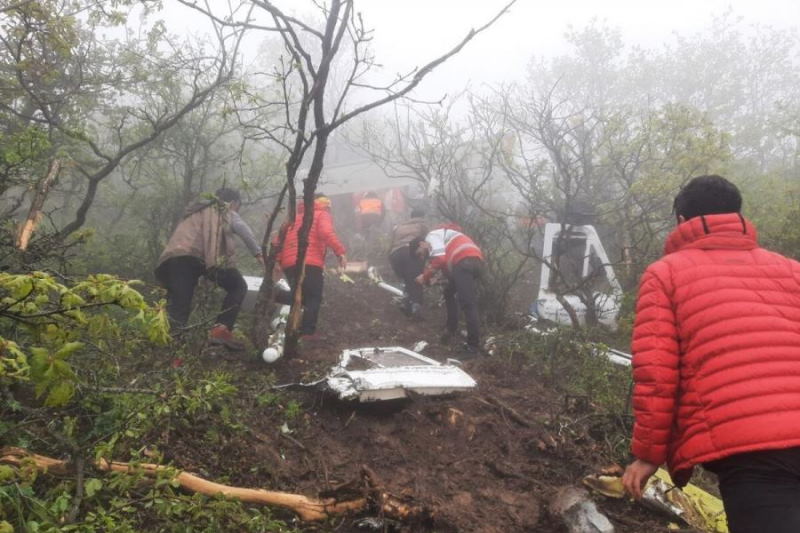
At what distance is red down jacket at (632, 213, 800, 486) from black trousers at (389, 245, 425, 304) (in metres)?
5.31

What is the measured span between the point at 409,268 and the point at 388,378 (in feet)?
12.1

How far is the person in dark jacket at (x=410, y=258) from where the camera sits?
7.03m

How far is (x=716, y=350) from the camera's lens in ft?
5.27

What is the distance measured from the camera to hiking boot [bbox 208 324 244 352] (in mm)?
4453

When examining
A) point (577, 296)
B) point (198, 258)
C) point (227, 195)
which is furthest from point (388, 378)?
point (577, 296)

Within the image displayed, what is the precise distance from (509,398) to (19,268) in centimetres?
342

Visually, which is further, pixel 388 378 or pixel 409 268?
pixel 409 268

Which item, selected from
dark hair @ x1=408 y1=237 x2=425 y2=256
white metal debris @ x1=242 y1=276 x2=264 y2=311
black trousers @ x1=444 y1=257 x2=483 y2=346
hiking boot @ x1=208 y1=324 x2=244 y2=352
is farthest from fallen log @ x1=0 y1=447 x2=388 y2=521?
dark hair @ x1=408 y1=237 x2=425 y2=256

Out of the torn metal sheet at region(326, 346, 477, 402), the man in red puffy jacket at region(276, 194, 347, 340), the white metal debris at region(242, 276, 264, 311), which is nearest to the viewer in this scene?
the torn metal sheet at region(326, 346, 477, 402)

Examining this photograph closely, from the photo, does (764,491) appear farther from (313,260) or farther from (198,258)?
(313,260)

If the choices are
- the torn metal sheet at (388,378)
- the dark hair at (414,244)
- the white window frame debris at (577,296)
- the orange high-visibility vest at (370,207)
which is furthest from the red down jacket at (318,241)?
the orange high-visibility vest at (370,207)

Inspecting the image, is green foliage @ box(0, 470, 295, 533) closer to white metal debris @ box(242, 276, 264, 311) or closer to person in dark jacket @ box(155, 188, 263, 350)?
person in dark jacket @ box(155, 188, 263, 350)

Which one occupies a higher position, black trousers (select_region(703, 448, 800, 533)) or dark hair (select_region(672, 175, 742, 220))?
dark hair (select_region(672, 175, 742, 220))

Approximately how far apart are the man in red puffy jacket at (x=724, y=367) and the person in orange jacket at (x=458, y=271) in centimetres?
362
